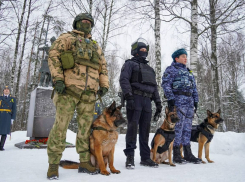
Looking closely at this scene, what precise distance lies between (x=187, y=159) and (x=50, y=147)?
309cm

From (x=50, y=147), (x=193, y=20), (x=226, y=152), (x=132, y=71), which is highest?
(x=193, y=20)

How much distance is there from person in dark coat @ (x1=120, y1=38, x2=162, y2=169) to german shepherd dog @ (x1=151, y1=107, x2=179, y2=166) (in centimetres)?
24

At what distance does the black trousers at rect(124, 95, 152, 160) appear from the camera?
3621 mm

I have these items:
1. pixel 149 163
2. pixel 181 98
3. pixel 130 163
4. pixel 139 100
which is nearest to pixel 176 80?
pixel 181 98

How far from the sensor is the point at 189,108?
14.5ft

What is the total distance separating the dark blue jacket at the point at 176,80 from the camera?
14.1ft

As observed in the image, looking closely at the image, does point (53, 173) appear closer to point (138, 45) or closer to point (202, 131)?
point (138, 45)

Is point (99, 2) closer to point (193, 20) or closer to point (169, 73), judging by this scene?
point (193, 20)

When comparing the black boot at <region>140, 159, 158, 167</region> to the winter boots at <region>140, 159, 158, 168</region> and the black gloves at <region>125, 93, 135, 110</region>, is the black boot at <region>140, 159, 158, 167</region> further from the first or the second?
the black gloves at <region>125, 93, 135, 110</region>

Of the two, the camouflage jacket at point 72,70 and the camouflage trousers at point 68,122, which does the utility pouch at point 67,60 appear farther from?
the camouflage trousers at point 68,122

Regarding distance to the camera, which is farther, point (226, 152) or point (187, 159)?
point (226, 152)

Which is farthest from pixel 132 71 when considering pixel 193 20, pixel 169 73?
pixel 193 20

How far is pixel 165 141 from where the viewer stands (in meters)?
3.85

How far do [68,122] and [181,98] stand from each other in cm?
268
